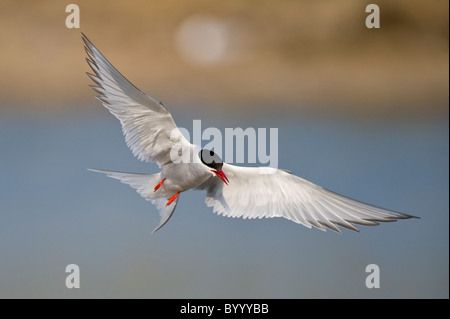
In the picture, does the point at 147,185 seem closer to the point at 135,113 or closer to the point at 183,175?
the point at 183,175

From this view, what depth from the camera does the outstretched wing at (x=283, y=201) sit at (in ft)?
5.36

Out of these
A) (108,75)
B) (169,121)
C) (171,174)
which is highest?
(108,75)

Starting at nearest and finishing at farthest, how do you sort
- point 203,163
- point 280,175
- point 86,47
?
point 86,47, point 203,163, point 280,175

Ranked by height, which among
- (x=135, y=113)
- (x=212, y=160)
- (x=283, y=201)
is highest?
(x=135, y=113)

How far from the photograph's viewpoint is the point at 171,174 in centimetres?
162

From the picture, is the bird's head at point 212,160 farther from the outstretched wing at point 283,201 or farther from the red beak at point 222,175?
the outstretched wing at point 283,201

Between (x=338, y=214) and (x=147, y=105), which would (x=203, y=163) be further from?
(x=338, y=214)

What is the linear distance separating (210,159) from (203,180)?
0.30ft

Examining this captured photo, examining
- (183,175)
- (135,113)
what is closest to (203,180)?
(183,175)

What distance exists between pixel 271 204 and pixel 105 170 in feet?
2.05

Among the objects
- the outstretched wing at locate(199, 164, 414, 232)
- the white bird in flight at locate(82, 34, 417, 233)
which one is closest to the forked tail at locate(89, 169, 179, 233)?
the white bird in flight at locate(82, 34, 417, 233)

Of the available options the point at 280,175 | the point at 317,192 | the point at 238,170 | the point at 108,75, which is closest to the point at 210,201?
the point at 238,170

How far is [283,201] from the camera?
1.73 meters

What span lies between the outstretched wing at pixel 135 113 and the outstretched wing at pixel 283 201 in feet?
0.88
